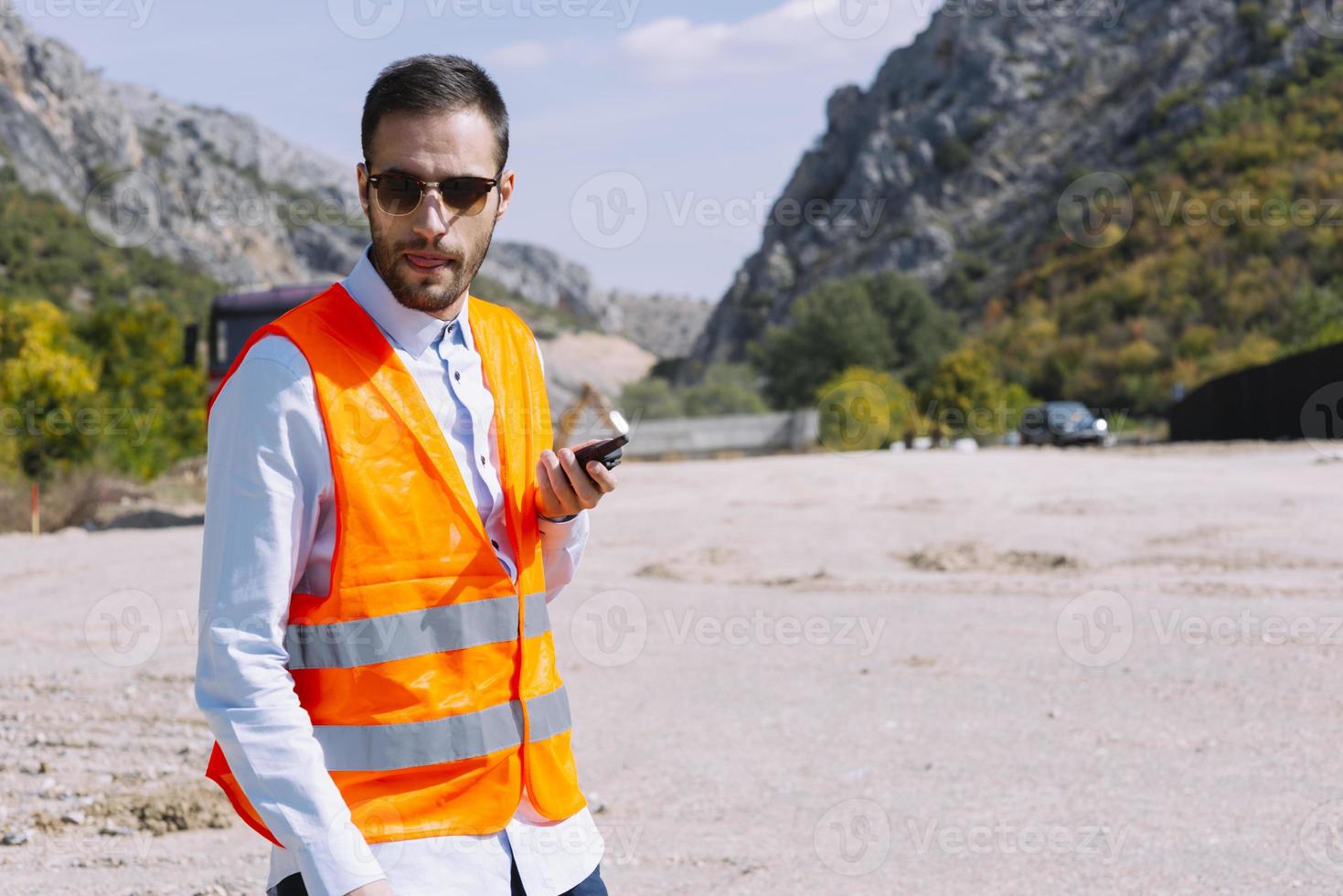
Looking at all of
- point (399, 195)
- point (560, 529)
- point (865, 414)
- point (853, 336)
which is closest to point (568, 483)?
point (560, 529)

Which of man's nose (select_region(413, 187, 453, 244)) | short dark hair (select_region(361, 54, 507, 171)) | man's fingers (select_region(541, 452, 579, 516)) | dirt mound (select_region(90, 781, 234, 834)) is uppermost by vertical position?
short dark hair (select_region(361, 54, 507, 171))

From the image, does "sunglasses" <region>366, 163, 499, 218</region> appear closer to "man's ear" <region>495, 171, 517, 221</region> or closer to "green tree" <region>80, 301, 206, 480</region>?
"man's ear" <region>495, 171, 517, 221</region>

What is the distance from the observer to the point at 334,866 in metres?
1.60

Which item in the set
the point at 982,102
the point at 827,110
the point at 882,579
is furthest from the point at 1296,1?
the point at 882,579

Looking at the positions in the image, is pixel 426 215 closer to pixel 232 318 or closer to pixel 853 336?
pixel 232 318

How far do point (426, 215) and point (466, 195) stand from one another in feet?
0.26

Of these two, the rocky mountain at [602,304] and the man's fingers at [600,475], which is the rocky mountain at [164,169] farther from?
the man's fingers at [600,475]

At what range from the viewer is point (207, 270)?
80125mm

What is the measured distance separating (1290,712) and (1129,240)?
50.0 metres

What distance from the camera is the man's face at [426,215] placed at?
1850 millimetres

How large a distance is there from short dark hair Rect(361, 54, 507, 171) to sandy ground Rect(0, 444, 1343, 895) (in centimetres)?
311

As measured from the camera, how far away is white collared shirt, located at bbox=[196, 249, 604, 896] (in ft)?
→ 5.24

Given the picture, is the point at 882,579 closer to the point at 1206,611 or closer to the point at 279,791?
the point at 1206,611

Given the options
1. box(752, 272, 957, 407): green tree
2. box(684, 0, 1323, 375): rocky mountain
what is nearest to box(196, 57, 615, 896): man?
box(752, 272, 957, 407): green tree
